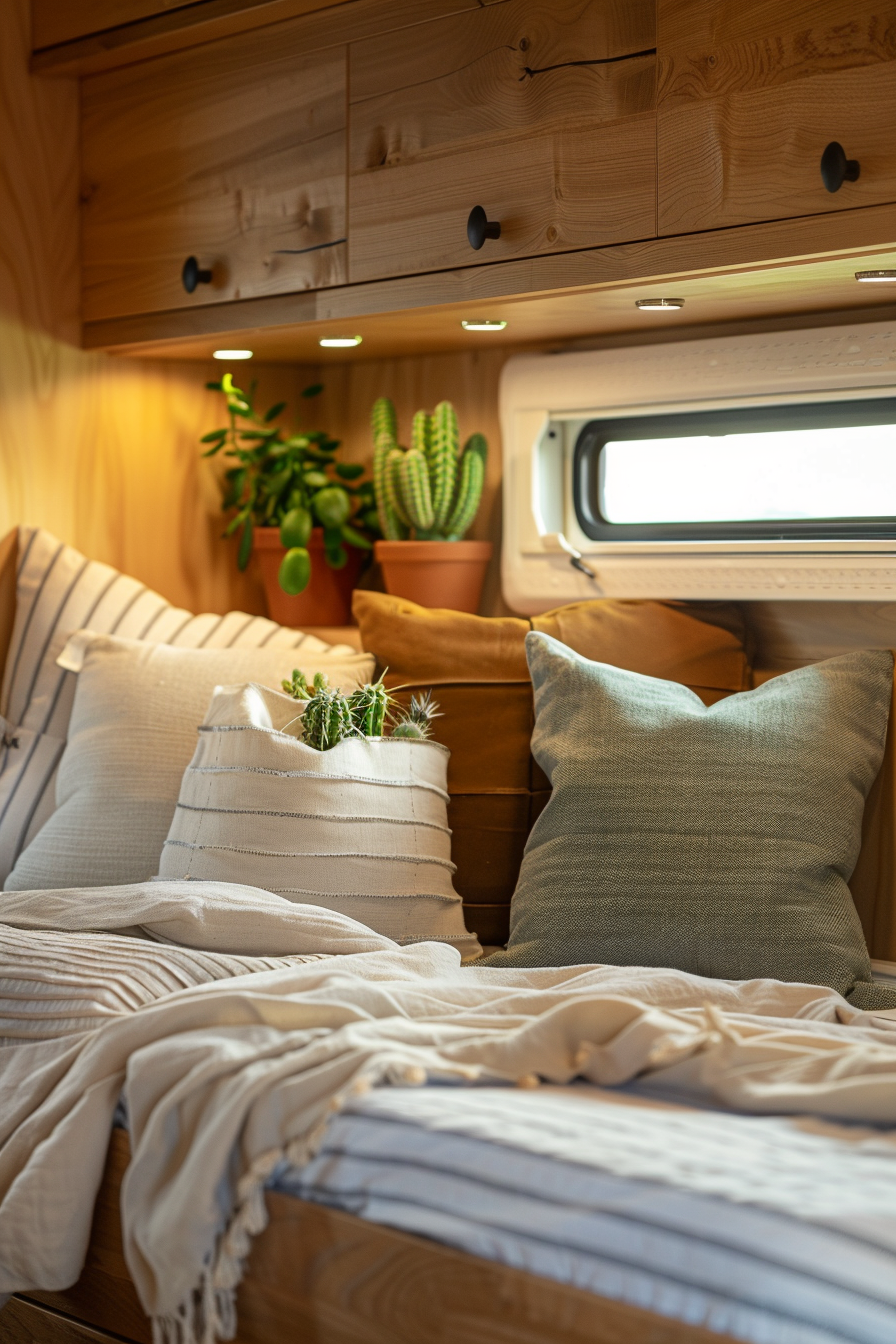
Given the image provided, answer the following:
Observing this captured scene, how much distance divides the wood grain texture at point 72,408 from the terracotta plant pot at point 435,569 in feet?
1.51

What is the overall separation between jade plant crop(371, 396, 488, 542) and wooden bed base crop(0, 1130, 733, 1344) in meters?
1.21

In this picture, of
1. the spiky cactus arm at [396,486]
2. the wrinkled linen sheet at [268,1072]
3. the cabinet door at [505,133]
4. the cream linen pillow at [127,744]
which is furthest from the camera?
the spiky cactus arm at [396,486]

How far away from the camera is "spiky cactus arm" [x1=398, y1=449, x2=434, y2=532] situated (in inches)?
82.7

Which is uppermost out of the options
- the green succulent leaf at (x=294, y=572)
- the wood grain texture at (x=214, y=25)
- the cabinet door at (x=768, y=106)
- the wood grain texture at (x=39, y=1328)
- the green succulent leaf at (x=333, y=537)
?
the wood grain texture at (x=214, y=25)

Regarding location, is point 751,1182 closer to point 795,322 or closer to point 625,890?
point 625,890

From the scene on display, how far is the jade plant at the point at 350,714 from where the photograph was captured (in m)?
1.71

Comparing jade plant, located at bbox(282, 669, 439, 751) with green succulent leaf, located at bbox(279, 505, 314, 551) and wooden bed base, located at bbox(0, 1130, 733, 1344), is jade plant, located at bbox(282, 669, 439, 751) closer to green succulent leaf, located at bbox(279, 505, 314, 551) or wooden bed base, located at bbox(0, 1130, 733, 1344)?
green succulent leaf, located at bbox(279, 505, 314, 551)

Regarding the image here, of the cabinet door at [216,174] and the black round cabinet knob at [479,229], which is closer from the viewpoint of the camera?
the black round cabinet knob at [479,229]

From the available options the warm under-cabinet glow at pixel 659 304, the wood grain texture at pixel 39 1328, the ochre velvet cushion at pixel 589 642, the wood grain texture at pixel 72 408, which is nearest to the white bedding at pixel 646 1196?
the wood grain texture at pixel 39 1328

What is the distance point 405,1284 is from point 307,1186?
0.12 m

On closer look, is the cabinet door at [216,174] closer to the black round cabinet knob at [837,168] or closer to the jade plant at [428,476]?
the jade plant at [428,476]

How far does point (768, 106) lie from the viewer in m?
1.46

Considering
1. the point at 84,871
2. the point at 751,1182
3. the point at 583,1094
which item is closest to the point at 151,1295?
the point at 583,1094

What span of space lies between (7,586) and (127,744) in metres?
0.48
